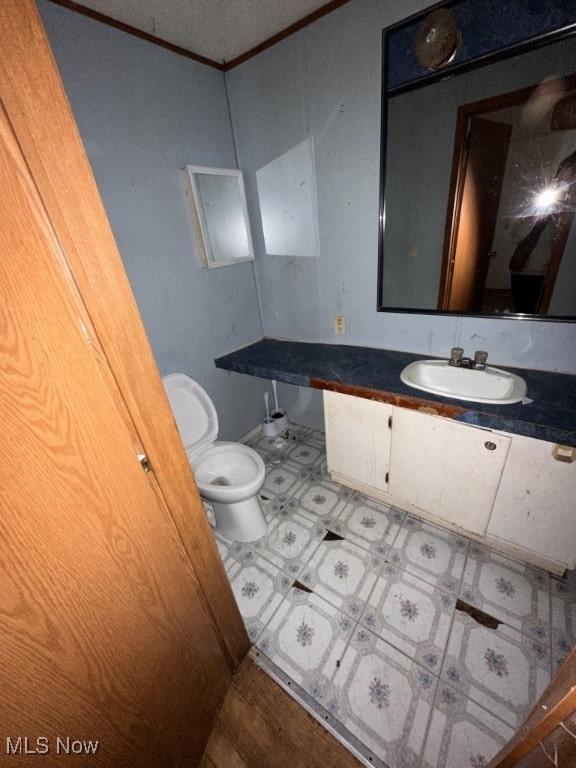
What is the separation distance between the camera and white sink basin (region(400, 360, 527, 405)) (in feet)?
4.65

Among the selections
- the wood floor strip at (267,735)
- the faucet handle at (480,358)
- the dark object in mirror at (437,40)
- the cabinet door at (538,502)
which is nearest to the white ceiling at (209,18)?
the dark object in mirror at (437,40)

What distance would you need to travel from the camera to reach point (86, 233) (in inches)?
20.3

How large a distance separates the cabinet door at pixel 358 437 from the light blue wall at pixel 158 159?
36.0 inches

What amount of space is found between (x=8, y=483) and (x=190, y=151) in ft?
6.44

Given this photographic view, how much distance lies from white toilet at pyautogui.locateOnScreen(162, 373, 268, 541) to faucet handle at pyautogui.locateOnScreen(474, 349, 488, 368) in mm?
1226

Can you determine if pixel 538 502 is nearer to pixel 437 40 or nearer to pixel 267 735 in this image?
pixel 267 735

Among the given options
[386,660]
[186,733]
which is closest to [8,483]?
[186,733]

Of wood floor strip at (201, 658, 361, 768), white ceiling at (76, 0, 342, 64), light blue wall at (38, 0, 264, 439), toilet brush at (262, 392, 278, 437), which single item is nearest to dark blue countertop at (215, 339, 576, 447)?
light blue wall at (38, 0, 264, 439)

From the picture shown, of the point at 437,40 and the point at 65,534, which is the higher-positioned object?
the point at 437,40

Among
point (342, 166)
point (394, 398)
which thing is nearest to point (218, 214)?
point (342, 166)

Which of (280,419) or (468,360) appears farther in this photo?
(280,419)

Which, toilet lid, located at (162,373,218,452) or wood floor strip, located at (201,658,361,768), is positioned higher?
toilet lid, located at (162,373,218,452)

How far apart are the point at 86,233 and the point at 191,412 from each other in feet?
4.48

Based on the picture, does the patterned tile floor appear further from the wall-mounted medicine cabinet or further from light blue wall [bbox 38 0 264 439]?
the wall-mounted medicine cabinet
